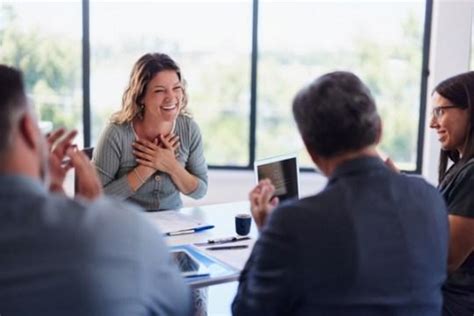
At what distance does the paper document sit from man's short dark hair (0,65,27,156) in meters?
0.94

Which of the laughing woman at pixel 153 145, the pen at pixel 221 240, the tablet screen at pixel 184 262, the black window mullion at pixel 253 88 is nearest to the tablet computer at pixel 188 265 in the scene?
the tablet screen at pixel 184 262

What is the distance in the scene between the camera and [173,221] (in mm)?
1999

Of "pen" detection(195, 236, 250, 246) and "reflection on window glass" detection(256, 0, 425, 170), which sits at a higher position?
"reflection on window glass" detection(256, 0, 425, 170)

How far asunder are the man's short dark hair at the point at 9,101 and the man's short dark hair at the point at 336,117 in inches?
21.9

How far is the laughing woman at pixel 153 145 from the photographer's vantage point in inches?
85.6

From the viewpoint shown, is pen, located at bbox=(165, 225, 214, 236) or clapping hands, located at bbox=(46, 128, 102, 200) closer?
clapping hands, located at bbox=(46, 128, 102, 200)

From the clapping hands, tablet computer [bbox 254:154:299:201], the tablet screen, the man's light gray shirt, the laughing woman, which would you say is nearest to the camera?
the man's light gray shirt

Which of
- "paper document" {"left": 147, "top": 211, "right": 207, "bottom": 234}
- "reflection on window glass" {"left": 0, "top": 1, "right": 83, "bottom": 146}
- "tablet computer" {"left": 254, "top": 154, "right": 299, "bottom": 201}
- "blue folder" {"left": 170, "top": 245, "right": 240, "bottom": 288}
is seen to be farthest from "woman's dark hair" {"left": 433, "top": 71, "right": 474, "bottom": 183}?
"reflection on window glass" {"left": 0, "top": 1, "right": 83, "bottom": 146}

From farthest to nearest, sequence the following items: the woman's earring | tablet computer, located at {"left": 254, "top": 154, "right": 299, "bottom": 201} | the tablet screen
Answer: the woman's earring
tablet computer, located at {"left": 254, "top": 154, "right": 299, "bottom": 201}
the tablet screen

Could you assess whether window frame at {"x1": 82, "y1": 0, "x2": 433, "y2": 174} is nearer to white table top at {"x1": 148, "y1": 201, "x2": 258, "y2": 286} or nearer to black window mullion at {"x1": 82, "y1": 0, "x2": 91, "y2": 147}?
black window mullion at {"x1": 82, "y1": 0, "x2": 91, "y2": 147}

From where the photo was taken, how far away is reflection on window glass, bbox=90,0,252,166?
12.8 feet

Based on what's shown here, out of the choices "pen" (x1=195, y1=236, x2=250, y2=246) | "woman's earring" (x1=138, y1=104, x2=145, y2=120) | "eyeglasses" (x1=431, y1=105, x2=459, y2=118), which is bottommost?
"pen" (x1=195, y1=236, x2=250, y2=246)

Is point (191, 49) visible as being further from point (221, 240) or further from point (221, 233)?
point (221, 240)

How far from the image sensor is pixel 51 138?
1.43 meters
